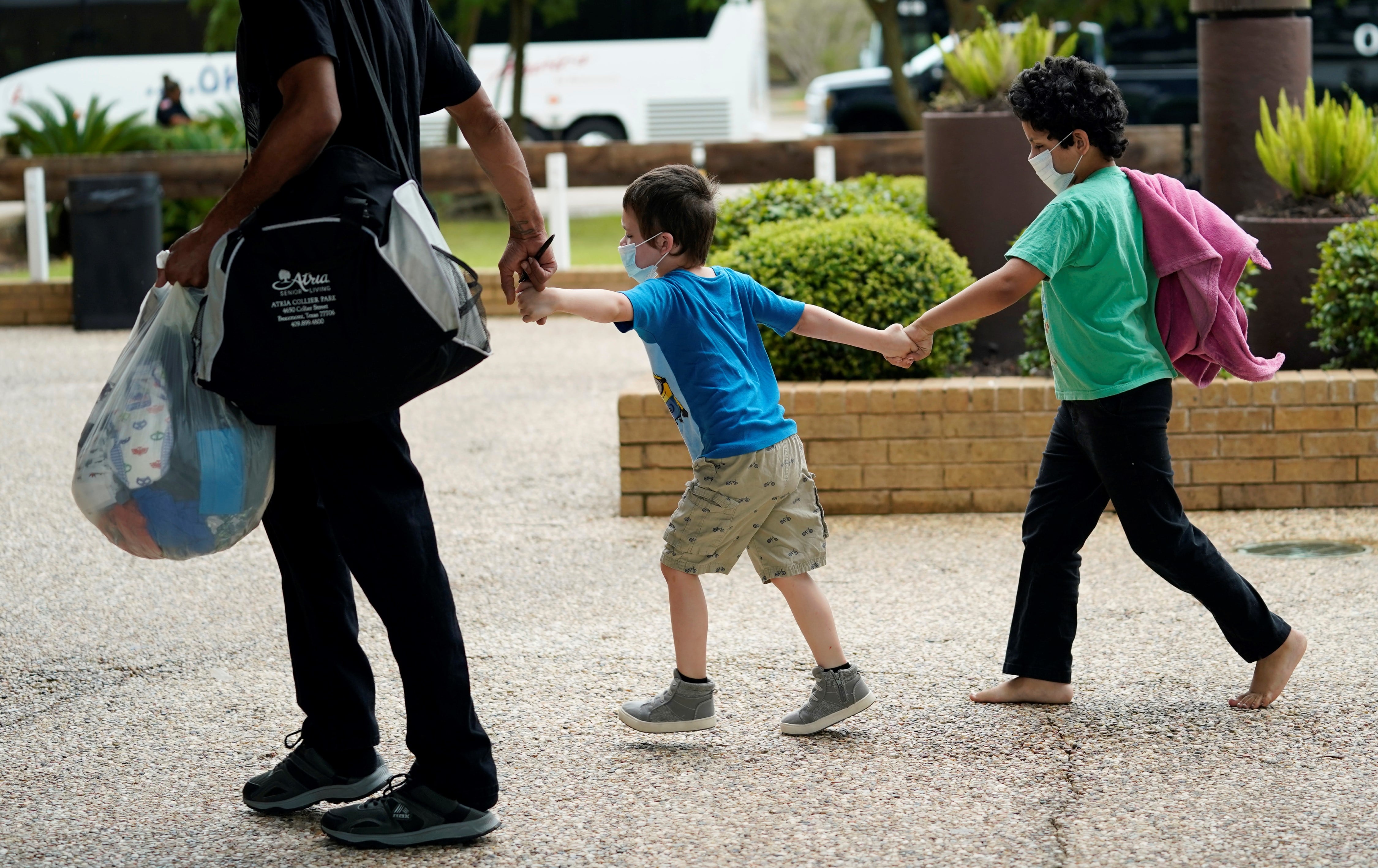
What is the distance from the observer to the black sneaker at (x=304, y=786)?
10.2 feet

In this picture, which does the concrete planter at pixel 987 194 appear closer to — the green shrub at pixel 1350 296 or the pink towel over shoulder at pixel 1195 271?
the green shrub at pixel 1350 296

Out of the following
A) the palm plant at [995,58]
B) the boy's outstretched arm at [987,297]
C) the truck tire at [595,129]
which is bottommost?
the boy's outstretched arm at [987,297]

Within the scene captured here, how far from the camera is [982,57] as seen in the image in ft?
24.1

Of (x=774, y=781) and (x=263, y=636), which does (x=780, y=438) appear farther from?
(x=263, y=636)

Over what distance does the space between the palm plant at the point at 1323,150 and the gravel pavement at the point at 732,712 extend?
62.8 inches

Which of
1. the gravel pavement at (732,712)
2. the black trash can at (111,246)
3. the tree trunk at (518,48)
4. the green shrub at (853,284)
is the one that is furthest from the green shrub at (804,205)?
the tree trunk at (518,48)

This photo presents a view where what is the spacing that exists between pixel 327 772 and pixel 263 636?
1.46m

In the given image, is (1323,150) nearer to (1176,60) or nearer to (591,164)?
(591,164)

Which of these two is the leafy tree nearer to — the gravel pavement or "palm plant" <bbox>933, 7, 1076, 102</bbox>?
"palm plant" <bbox>933, 7, 1076, 102</bbox>

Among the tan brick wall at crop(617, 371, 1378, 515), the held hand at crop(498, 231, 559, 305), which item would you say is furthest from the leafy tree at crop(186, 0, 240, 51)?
the held hand at crop(498, 231, 559, 305)

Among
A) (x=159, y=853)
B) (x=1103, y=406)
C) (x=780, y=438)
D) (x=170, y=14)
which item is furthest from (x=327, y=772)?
(x=170, y=14)

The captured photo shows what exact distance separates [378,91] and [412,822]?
1.40 meters

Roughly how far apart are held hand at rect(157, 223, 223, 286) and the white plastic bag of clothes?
0.05 metres

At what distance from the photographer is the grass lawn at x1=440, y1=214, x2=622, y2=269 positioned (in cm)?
1457
